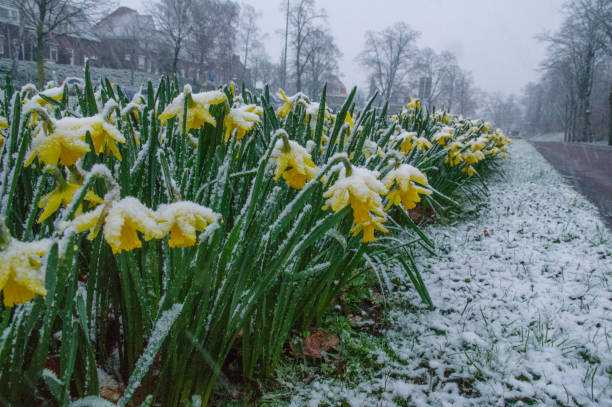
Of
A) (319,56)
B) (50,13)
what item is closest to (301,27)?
(319,56)

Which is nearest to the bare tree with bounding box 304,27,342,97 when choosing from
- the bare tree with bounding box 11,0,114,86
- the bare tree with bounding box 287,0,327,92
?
the bare tree with bounding box 287,0,327,92

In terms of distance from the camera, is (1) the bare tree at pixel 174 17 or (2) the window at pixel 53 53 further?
(2) the window at pixel 53 53

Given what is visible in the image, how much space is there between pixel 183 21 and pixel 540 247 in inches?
1094

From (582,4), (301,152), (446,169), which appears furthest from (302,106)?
(582,4)

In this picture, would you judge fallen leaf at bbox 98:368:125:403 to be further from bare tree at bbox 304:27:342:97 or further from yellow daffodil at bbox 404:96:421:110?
bare tree at bbox 304:27:342:97

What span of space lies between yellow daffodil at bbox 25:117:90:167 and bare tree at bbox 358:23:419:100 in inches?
1461

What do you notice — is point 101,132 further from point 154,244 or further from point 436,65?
point 436,65

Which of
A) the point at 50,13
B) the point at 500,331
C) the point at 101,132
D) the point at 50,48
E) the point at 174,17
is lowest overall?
the point at 500,331

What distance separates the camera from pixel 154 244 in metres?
0.83

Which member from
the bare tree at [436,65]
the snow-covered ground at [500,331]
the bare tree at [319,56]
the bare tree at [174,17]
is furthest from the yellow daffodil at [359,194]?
the bare tree at [436,65]

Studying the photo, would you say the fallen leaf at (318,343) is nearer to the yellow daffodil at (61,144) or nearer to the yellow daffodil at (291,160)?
the yellow daffodil at (291,160)

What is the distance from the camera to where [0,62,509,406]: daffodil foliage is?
2.13 feet

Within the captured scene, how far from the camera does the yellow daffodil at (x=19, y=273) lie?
1.76 ft

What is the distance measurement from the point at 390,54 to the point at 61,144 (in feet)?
130
